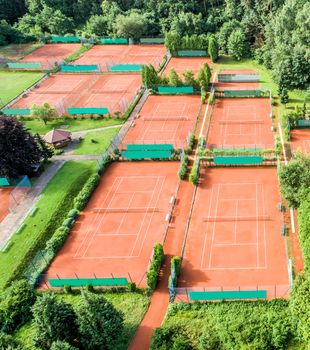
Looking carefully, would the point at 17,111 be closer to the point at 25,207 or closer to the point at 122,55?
the point at 25,207

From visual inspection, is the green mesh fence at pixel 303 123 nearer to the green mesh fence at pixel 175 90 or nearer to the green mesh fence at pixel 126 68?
the green mesh fence at pixel 175 90

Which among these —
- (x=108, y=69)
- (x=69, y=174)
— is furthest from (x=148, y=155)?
(x=108, y=69)

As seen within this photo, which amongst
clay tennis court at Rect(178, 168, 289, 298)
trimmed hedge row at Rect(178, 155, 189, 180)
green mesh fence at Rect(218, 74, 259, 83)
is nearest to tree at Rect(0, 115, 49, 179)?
trimmed hedge row at Rect(178, 155, 189, 180)

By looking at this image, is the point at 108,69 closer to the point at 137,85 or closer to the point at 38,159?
the point at 137,85

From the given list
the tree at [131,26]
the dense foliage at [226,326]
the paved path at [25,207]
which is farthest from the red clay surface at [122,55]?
the dense foliage at [226,326]

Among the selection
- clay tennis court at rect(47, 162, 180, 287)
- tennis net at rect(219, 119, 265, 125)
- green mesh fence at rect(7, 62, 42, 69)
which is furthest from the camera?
green mesh fence at rect(7, 62, 42, 69)

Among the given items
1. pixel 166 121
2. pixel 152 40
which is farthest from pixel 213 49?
pixel 166 121

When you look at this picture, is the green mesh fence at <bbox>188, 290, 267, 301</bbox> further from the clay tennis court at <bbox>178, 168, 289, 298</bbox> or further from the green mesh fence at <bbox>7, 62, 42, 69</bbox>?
the green mesh fence at <bbox>7, 62, 42, 69</bbox>
